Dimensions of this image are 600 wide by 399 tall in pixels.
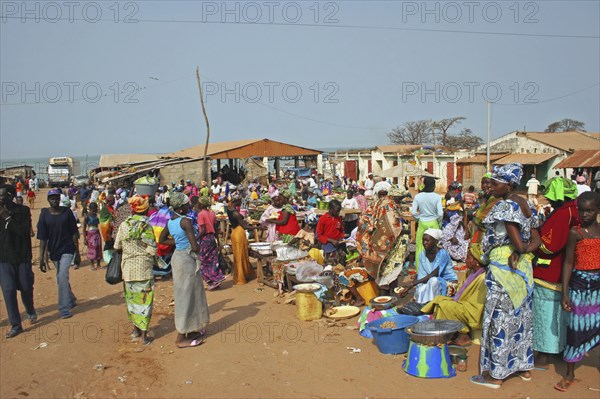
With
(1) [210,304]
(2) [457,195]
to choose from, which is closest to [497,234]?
(1) [210,304]

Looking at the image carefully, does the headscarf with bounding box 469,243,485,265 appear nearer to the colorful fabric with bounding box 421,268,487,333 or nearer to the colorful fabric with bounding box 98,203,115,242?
the colorful fabric with bounding box 421,268,487,333

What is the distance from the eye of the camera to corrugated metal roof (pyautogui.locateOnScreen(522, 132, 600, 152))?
29.3m

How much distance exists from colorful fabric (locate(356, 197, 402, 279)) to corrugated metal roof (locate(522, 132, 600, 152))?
80.5 ft

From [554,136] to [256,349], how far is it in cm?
3171

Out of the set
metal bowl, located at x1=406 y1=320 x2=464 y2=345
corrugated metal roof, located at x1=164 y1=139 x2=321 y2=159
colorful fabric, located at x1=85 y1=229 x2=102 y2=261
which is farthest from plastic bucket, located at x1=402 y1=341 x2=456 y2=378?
corrugated metal roof, located at x1=164 y1=139 x2=321 y2=159

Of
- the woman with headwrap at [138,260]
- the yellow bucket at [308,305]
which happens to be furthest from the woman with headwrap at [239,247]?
the woman with headwrap at [138,260]

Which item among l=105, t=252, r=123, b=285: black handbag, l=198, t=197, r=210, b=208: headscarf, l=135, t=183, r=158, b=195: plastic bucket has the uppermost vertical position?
Answer: l=135, t=183, r=158, b=195: plastic bucket

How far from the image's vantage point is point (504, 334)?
15.0ft

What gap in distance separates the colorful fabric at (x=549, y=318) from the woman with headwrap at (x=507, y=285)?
30 centimetres

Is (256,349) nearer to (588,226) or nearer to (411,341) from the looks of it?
(411,341)

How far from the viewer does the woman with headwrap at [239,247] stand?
9.13m

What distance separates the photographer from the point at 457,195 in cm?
1286

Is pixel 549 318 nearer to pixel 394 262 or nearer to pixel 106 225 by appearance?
pixel 394 262

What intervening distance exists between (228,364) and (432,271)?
2665mm
